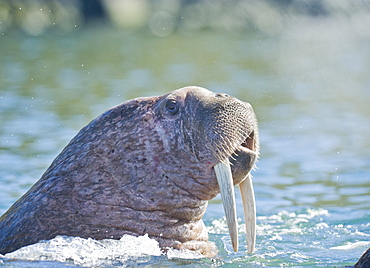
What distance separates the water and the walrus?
16 cm

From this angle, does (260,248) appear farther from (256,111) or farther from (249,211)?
(256,111)

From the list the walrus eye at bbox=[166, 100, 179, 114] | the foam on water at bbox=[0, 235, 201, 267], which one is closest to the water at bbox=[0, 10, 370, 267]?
the foam on water at bbox=[0, 235, 201, 267]

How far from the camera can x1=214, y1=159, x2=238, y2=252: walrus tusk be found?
5543 mm

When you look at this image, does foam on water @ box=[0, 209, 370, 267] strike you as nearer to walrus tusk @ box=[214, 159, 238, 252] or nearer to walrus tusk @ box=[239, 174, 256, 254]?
walrus tusk @ box=[239, 174, 256, 254]

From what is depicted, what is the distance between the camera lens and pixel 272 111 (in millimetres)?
15633

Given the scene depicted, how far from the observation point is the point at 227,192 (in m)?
5.55

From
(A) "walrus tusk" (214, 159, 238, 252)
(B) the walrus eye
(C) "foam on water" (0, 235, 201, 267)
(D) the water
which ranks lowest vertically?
(C) "foam on water" (0, 235, 201, 267)

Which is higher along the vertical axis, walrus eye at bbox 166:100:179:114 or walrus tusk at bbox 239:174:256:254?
walrus eye at bbox 166:100:179:114

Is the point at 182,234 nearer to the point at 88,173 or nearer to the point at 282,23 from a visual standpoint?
the point at 88,173

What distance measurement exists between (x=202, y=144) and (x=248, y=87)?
43.3ft

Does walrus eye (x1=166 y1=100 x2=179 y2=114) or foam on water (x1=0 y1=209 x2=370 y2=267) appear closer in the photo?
foam on water (x1=0 y1=209 x2=370 y2=267)

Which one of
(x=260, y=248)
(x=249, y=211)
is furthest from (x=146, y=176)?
(x=260, y=248)

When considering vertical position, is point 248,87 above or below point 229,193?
above

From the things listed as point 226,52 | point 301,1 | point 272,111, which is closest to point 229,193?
point 272,111
